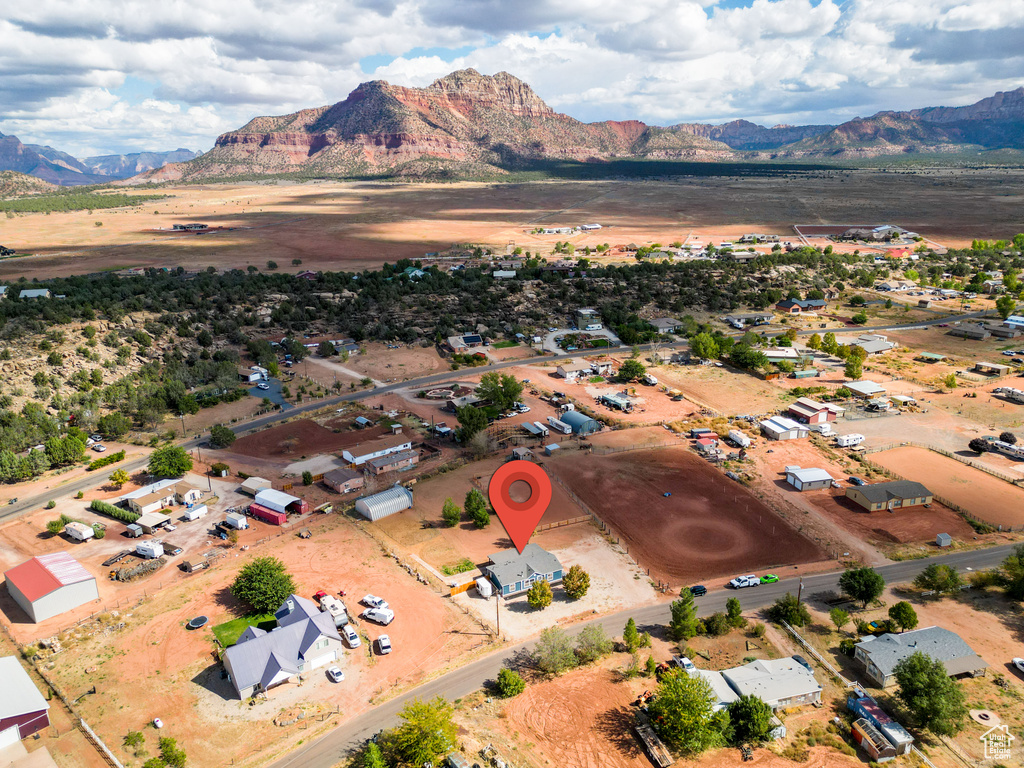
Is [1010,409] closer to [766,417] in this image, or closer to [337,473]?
[766,417]

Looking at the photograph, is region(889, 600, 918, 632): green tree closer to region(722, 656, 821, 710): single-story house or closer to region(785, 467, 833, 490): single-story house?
region(722, 656, 821, 710): single-story house

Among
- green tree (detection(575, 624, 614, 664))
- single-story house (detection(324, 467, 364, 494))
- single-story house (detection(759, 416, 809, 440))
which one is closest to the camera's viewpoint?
green tree (detection(575, 624, 614, 664))

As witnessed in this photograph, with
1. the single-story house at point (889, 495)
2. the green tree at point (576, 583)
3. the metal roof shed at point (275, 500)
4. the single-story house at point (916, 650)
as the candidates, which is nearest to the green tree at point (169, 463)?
the metal roof shed at point (275, 500)

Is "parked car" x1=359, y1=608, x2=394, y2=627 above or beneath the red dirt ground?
beneath

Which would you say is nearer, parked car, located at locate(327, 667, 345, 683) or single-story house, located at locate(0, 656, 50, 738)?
single-story house, located at locate(0, 656, 50, 738)

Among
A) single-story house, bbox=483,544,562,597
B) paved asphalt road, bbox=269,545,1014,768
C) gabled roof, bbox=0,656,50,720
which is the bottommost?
paved asphalt road, bbox=269,545,1014,768

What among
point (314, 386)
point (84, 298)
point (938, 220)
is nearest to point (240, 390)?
point (314, 386)

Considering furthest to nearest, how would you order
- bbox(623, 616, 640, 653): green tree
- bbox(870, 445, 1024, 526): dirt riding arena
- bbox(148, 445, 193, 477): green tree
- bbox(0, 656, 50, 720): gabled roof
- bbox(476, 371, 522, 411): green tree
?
1. bbox(476, 371, 522, 411): green tree
2. bbox(148, 445, 193, 477): green tree
3. bbox(870, 445, 1024, 526): dirt riding arena
4. bbox(623, 616, 640, 653): green tree
5. bbox(0, 656, 50, 720): gabled roof

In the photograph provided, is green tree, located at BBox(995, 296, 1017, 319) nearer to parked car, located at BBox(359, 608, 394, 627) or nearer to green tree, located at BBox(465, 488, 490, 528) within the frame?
green tree, located at BBox(465, 488, 490, 528)

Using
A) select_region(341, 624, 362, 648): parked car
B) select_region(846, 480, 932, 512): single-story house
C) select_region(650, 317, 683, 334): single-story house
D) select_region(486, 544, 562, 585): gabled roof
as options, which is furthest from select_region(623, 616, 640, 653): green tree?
select_region(650, 317, 683, 334): single-story house
